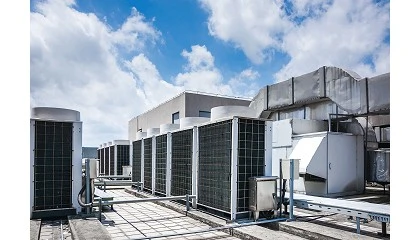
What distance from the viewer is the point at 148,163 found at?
42.4ft

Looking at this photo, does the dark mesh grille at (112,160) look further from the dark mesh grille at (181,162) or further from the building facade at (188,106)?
the dark mesh grille at (181,162)

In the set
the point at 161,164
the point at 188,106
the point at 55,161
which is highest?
the point at 188,106

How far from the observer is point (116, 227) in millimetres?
7020

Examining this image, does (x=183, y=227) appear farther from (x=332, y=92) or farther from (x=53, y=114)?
(x=332, y=92)

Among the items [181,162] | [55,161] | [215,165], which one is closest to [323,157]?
[181,162]

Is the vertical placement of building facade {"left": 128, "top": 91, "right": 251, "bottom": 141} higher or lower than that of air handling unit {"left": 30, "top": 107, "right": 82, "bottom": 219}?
higher

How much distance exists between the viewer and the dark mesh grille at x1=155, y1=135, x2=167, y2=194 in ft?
36.1

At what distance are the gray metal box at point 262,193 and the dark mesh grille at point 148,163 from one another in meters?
6.62

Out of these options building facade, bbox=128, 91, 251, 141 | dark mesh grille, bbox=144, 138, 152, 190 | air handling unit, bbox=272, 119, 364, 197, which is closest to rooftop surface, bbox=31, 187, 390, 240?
air handling unit, bbox=272, 119, 364, 197

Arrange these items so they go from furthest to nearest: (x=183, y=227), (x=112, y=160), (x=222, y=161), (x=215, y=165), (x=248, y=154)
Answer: (x=112, y=160)
(x=215, y=165)
(x=222, y=161)
(x=248, y=154)
(x=183, y=227)

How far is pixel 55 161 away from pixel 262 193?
4.80 m

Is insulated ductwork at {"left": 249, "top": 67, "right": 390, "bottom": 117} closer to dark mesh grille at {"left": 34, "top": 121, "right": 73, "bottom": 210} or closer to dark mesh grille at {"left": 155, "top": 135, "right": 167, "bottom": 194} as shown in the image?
dark mesh grille at {"left": 155, "top": 135, "right": 167, "bottom": 194}
